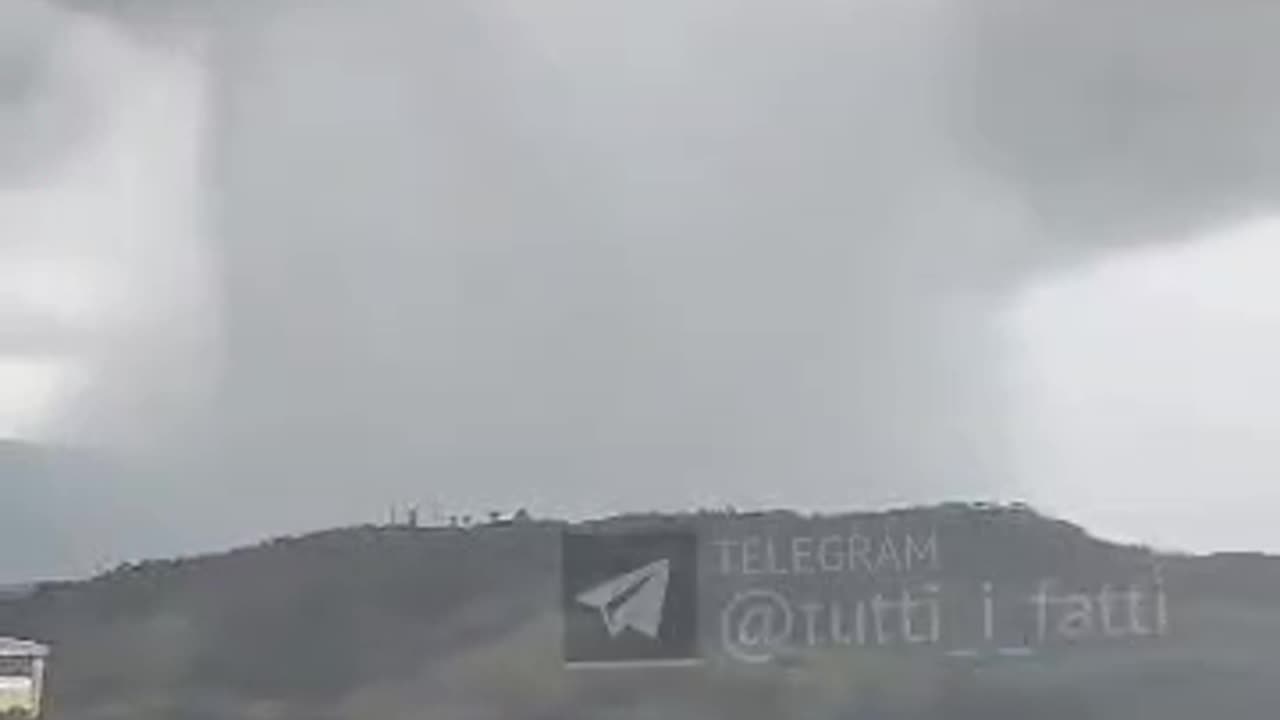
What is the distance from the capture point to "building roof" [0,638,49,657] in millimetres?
5742

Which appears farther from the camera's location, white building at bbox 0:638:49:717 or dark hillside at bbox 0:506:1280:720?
white building at bbox 0:638:49:717

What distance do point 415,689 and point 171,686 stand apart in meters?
0.57

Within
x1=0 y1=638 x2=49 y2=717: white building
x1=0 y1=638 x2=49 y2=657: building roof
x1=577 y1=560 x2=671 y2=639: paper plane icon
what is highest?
x1=577 y1=560 x2=671 y2=639: paper plane icon

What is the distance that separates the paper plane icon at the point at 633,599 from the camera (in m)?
5.49

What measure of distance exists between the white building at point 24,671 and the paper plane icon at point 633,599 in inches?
50.5

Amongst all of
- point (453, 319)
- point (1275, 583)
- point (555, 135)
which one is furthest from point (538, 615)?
point (1275, 583)

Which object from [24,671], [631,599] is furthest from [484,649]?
[24,671]

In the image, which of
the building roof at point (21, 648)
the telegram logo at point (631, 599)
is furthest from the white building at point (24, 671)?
the telegram logo at point (631, 599)

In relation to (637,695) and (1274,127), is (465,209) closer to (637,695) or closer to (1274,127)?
(637,695)

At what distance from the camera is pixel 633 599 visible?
5.52m

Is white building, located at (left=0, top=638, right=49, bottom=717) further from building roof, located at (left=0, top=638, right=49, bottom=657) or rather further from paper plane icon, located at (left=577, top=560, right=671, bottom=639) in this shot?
paper plane icon, located at (left=577, top=560, right=671, bottom=639)

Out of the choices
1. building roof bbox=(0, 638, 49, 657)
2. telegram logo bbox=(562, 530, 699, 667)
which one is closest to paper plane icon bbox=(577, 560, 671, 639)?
telegram logo bbox=(562, 530, 699, 667)

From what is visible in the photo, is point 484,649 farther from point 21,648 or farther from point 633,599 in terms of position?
point 21,648

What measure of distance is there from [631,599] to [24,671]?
1.43 metres
